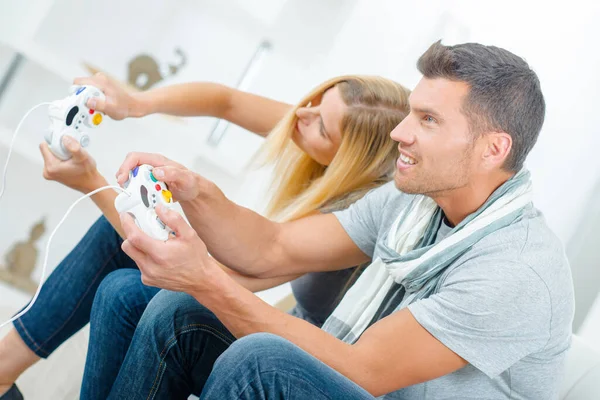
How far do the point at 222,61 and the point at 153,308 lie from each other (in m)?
1.62

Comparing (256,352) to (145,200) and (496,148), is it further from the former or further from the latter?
(496,148)

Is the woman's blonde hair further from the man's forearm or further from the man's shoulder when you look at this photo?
the man's shoulder

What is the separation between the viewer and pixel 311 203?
4.93ft

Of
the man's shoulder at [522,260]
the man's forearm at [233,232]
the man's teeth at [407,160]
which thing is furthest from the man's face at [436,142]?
the man's forearm at [233,232]

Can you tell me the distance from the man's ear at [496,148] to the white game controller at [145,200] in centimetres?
51

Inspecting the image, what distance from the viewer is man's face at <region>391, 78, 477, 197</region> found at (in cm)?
114

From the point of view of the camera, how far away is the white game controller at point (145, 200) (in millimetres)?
952

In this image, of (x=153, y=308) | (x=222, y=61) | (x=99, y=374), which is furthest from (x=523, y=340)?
(x=222, y=61)

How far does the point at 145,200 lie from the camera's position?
99 centimetres

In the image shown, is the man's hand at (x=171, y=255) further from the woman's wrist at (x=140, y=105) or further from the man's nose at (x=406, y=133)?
the woman's wrist at (x=140, y=105)

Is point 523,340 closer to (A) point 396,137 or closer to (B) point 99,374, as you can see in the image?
(A) point 396,137

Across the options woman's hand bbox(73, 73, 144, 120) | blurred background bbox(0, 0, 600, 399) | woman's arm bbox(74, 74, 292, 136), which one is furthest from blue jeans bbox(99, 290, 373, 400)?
blurred background bbox(0, 0, 600, 399)

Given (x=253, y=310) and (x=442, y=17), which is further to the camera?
(x=442, y=17)

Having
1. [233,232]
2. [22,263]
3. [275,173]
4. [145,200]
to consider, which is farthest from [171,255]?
[22,263]
